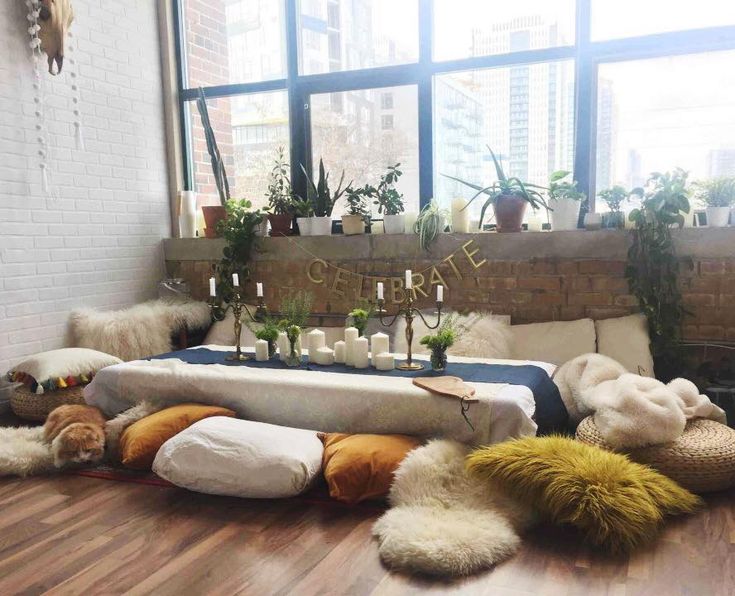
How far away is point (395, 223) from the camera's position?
4.51 m

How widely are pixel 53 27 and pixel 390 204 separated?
8.04ft

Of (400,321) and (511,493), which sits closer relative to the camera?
(511,493)

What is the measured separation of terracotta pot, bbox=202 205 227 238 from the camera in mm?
5070

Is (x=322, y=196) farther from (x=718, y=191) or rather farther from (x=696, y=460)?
(x=696, y=460)

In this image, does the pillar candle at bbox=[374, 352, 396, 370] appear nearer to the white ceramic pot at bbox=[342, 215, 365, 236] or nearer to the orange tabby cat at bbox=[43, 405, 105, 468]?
the orange tabby cat at bbox=[43, 405, 105, 468]

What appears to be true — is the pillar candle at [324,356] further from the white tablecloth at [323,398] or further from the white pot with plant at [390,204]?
the white pot with plant at [390,204]

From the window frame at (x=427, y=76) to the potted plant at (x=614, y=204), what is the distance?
258 mm

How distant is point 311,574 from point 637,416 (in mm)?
1506

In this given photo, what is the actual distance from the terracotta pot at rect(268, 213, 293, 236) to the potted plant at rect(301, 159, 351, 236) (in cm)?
21

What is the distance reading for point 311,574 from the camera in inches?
85.4

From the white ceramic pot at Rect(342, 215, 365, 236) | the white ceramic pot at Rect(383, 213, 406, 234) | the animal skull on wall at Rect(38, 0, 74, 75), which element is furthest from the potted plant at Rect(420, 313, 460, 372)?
the animal skull on wall at Rect(38, 0, 74, 75)

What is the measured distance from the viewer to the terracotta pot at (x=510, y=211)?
415cm

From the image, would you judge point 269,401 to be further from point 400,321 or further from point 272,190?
point 272,190

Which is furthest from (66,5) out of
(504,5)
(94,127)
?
(504,5)
